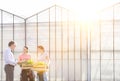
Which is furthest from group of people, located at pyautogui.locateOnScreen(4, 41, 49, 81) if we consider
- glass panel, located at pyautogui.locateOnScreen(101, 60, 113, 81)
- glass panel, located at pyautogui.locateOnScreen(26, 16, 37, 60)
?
glass panel, located at pyautogui.locateOnScreen(101, 60, 113, 81)

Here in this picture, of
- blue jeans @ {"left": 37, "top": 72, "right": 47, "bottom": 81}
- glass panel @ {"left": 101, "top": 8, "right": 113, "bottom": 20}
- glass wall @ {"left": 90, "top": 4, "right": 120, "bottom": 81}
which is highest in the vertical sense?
glass panel @ {"left": 101, "top": 8, "right": 113, "bottom": 20}

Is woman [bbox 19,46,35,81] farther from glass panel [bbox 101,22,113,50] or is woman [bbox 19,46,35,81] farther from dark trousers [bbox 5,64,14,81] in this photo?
glass panel [bbox 101,22,113,50]

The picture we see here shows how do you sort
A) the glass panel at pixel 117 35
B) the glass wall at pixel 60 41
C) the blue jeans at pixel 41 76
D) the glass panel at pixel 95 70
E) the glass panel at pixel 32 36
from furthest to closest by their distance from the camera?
1. the glass panel at pixel 32 36
2. the glass wall at pixel 60 41
3. the glass panel at pixel 95 70
4. the glass panel at pixel 117 35
5. the blue jeans at pixel 41 76

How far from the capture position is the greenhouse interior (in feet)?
32.1

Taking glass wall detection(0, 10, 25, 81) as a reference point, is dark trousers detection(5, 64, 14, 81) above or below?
below

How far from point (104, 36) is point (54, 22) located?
160 centimetres

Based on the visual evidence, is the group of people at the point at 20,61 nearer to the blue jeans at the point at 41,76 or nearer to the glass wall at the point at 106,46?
the blue jeans at the point at 41,76

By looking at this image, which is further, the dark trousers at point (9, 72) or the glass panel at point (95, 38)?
the glass panel at point (95, 38)

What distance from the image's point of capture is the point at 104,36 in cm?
982

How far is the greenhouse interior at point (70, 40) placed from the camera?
9.77 m

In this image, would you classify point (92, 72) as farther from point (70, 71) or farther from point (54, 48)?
point (54, 48)

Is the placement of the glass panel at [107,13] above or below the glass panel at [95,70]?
above

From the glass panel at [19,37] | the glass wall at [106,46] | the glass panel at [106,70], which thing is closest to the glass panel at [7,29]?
the glass panel at [19,37]

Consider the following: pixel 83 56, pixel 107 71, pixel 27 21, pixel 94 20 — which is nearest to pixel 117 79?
pixel 107 71
